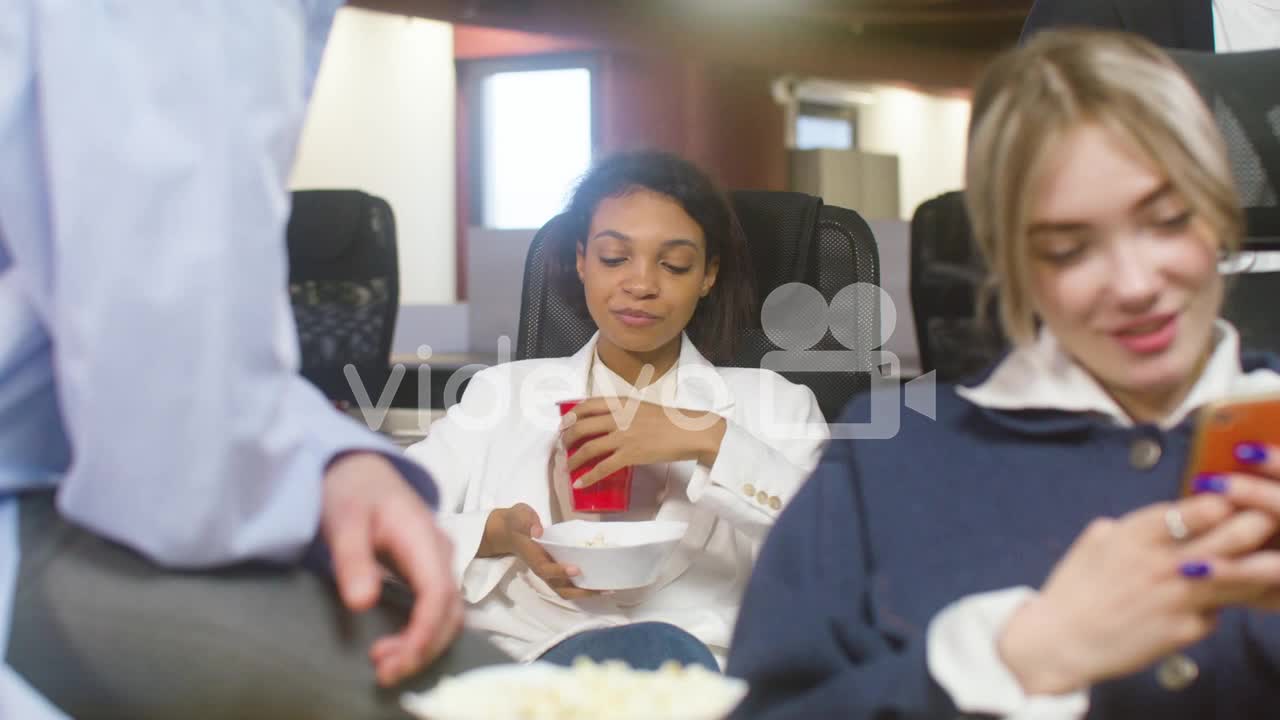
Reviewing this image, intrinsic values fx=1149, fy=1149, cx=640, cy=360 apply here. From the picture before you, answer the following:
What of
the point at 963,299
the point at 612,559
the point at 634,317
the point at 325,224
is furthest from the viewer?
the point at 325,224

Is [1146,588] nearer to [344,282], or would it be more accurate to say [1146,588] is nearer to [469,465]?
[469,465]

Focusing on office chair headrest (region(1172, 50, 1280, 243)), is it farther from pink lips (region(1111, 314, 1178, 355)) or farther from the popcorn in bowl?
the popcorn in bowl

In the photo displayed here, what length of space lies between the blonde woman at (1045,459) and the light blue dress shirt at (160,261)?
40 centimetres

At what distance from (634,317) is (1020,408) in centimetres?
96

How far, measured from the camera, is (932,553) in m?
0.90

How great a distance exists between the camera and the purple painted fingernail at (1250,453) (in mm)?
685

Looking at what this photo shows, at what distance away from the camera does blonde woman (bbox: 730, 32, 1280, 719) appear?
767 mm

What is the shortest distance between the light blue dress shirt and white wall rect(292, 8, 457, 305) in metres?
6.40

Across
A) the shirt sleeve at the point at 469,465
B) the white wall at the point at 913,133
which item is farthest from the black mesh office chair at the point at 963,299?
the white wall at the point at 913,133

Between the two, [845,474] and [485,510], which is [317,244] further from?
[845,474]

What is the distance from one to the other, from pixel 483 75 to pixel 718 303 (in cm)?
660
